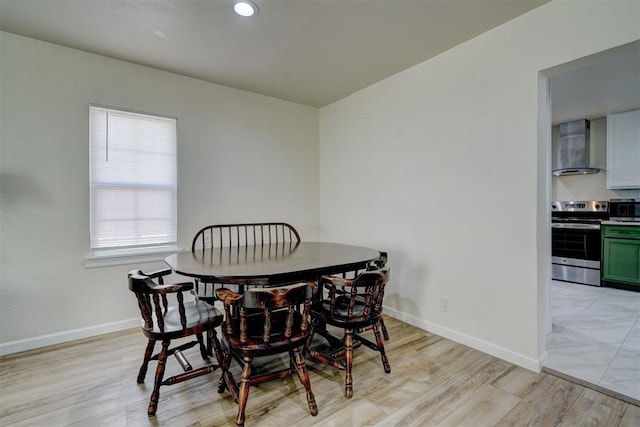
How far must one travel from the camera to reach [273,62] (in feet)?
9.36

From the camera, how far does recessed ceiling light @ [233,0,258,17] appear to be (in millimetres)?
1985

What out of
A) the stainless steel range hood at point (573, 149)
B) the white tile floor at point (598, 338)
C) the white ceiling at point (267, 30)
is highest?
the white ceiling at point (267, 30)

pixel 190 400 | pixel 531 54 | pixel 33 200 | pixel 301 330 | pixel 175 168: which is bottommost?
pixel 190 400

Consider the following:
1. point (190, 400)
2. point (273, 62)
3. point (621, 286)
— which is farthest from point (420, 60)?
point (621, 286)

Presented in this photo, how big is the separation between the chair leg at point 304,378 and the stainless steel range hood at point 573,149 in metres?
5.20

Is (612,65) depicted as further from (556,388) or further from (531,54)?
(556,388)

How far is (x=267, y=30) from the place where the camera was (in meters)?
2.32

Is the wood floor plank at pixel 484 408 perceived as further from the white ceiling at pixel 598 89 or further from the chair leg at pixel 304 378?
the white ceiling at pixel 598 89

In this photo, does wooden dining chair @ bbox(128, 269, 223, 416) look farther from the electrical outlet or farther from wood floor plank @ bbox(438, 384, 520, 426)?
the electrical outlet

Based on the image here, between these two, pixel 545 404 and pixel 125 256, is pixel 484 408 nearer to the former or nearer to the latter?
pixel 545 404

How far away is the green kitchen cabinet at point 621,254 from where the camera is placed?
3.88 meters

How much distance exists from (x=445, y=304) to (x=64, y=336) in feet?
11.1

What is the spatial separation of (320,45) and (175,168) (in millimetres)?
1914

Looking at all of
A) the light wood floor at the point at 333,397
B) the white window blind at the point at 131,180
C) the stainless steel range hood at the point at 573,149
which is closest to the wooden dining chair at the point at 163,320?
the light wood floor at the point at 333,397
